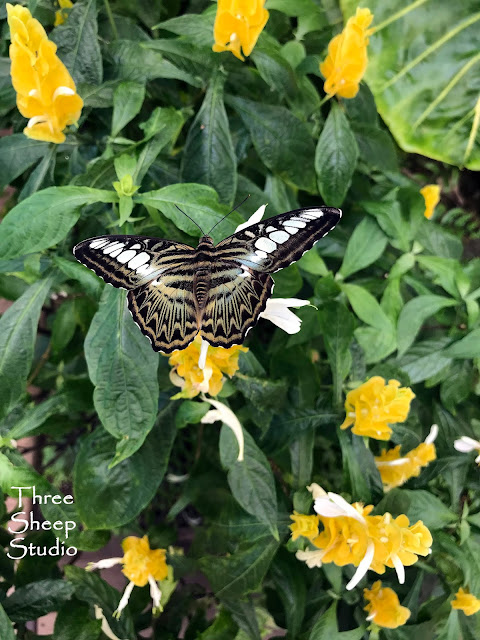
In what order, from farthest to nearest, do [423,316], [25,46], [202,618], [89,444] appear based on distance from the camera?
[202,618] → [423,316] → [89,444] → [25,46]

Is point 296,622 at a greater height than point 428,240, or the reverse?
point 428,240

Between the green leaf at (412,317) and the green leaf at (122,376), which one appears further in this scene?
the green leaf at (412,317)

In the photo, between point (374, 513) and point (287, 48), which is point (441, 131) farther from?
point (374, 513)

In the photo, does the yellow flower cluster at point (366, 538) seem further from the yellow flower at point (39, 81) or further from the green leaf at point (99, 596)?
the yellow flower at point (39, 81)

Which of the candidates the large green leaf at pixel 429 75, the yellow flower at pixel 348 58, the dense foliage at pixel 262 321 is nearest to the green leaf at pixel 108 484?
the dense foliage at pixel 262 321

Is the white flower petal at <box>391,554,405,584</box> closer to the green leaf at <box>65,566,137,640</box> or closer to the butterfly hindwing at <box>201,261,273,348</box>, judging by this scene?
the butterfly hindwing at <box>201,261,273,348</box>

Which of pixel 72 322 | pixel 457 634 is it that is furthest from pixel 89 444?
pixel 457 634
